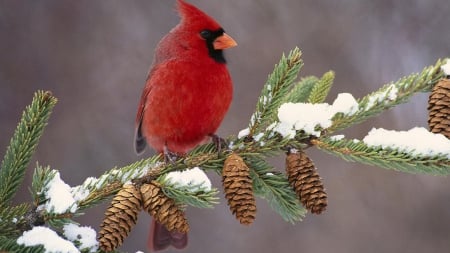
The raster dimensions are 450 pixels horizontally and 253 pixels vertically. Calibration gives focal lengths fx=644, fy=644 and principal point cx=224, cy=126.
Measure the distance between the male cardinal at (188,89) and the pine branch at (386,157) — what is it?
50 cm

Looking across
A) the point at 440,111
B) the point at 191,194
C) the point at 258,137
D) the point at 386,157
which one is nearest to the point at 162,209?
the point at 191,194

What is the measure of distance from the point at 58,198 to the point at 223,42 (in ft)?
2.87

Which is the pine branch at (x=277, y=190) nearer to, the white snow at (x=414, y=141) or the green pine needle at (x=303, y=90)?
the white snow at (x=414, y=141)

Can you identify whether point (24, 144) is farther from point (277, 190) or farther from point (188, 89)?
point (188, 89)

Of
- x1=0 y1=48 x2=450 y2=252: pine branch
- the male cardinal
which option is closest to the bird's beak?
the male cardinal

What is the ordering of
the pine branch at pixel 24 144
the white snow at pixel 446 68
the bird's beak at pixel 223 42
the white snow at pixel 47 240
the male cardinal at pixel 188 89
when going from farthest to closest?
1. the bird's beak at pixel 223 42
2. the male cardinal at pixel 188 89
3. the white snow at pixel 446 68
4. the pine branch at pixel 24 144
5. the white snow at pixel 47 240

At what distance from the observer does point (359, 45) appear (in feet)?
11.0

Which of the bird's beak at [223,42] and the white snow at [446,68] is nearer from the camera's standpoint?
the white snow at [446,68]

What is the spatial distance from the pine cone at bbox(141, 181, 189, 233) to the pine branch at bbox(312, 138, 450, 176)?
278mm

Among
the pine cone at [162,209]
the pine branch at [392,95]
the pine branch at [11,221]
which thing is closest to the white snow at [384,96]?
the pine branch at [392,95]

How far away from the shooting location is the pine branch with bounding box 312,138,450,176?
101 cm

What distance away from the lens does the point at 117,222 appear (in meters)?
0.93

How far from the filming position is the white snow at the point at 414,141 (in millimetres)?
1002

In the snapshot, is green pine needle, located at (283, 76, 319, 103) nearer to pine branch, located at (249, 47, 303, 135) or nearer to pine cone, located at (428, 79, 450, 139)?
pine branch, located at (249, 47, 303, 135)
